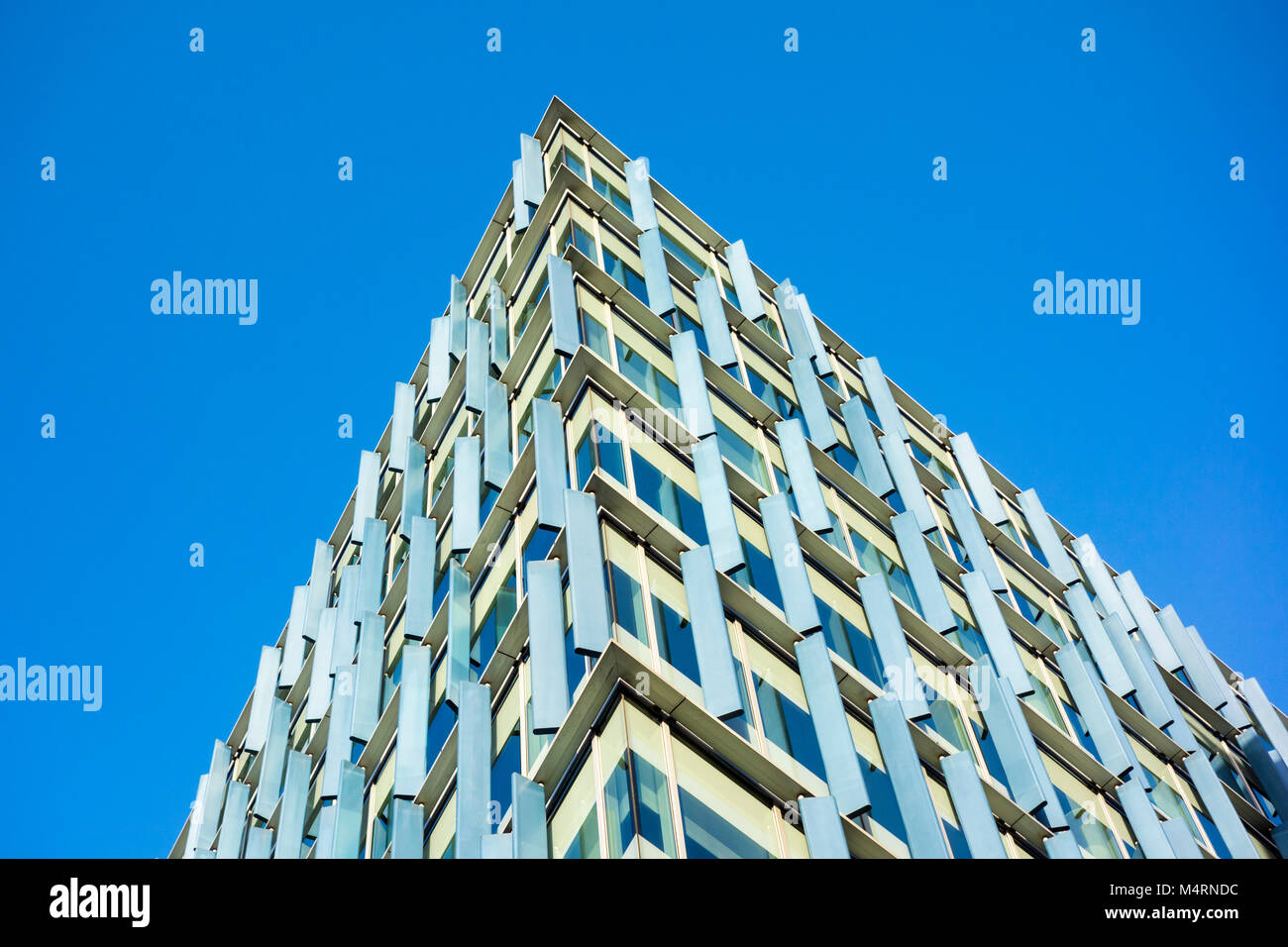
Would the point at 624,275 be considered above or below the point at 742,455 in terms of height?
above

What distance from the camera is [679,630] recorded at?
15234mm

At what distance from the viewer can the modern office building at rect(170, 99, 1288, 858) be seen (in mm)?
13906

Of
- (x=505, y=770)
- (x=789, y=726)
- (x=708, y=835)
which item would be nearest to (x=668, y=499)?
(x=789, y=726)

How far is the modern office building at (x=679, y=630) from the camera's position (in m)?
13.9

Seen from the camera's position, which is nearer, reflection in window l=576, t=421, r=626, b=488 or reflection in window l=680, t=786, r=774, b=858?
reflection in window l=680, t=786, r=774, b=858

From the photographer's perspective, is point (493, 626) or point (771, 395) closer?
point (493, 626)

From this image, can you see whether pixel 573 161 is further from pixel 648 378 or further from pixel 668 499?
pixel 668 499

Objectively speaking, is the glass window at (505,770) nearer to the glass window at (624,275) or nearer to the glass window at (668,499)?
the glass window at (668,499)

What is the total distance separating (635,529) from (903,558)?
27.9ft

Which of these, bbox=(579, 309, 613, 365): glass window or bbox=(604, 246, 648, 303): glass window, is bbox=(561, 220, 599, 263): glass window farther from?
bbox=(579, 309, 613, 365): glass window

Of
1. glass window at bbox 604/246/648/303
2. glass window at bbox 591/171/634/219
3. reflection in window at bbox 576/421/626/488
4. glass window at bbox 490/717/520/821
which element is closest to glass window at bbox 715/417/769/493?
reflection in window at bbox 576/421/626/488
